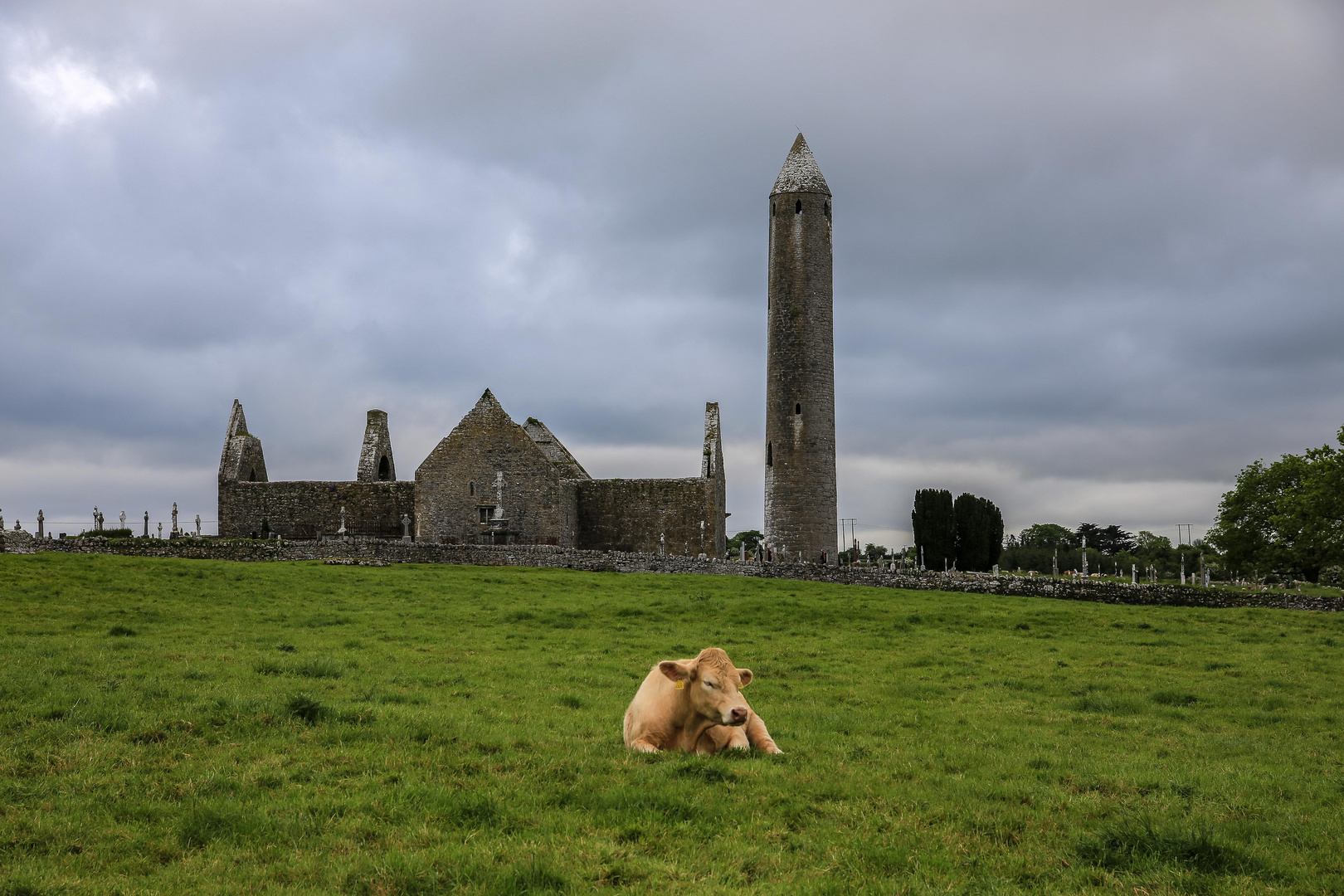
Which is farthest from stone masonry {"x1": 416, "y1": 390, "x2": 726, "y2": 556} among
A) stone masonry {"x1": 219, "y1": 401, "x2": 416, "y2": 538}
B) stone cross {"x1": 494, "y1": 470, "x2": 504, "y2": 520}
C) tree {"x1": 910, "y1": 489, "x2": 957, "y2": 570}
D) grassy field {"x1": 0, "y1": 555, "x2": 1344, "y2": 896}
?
grassy field {"x1": 0, "y1": 555, "x2": 1344, "y2": 896}

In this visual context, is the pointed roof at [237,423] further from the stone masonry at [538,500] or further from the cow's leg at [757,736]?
the cow's leg at [757,736]

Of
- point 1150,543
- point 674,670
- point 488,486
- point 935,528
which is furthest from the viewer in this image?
point 1150,543

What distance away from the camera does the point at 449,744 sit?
365 inches

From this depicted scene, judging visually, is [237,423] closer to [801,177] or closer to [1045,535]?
[801,177]

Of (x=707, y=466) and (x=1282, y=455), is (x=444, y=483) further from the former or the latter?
(x=1282, y=455)

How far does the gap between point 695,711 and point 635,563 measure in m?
30.4

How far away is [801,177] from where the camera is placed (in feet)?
165

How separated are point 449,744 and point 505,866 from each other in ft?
11.8

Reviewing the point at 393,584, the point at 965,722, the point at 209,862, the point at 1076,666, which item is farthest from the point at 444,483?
the point at 209,862

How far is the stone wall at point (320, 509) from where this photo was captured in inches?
2015

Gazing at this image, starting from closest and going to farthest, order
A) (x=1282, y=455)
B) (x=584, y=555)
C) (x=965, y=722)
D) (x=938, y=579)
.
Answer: (x=965, y=722)
(x=938, y=579)
(x=584, y=555)
(x=1282, y=455)

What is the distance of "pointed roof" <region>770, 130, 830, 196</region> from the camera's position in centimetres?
5000

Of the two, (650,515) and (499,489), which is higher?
(499,489)

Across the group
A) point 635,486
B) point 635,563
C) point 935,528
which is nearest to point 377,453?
point 635,486
